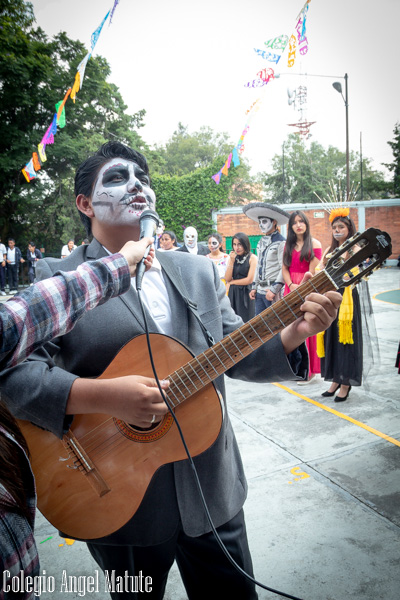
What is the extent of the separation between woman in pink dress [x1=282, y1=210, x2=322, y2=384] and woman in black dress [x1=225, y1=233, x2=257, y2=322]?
4.83 ft

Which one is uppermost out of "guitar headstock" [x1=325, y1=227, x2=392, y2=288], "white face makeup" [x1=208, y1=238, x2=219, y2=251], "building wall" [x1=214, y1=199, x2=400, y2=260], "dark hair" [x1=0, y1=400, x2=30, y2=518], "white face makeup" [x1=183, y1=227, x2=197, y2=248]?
"building wall" [x1=214, y1=199, x2=400, y2=260]

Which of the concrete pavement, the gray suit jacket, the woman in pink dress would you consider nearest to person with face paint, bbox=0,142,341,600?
the gray suit jacket

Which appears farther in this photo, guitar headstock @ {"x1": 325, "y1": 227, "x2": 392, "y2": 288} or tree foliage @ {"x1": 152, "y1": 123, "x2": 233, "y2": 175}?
tree foliage @ {"x1": 152, "y1": 123, "x2": 233, "y2": 175}

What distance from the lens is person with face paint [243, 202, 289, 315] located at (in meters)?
5.51

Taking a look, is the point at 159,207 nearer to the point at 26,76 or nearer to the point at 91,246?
the point at 26,76

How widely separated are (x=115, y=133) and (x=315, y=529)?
23.4 metres

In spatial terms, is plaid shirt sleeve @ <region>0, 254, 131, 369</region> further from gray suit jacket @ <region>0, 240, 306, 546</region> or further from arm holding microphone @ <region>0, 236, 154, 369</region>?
gray suit jacket @ <region>0, 240, 306, 546</region>

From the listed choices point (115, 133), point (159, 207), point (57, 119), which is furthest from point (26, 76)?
point (57, 119)

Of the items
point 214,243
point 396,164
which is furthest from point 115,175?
point 396,164

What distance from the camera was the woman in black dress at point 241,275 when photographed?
658 centimetres

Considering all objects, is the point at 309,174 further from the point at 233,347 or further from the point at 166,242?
the point at 233,347

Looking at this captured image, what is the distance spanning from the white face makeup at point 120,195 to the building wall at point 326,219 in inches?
765

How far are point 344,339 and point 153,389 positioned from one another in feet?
11.5

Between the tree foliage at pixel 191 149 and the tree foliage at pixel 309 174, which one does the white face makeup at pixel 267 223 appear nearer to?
the tree foliage at pixel 309 174
